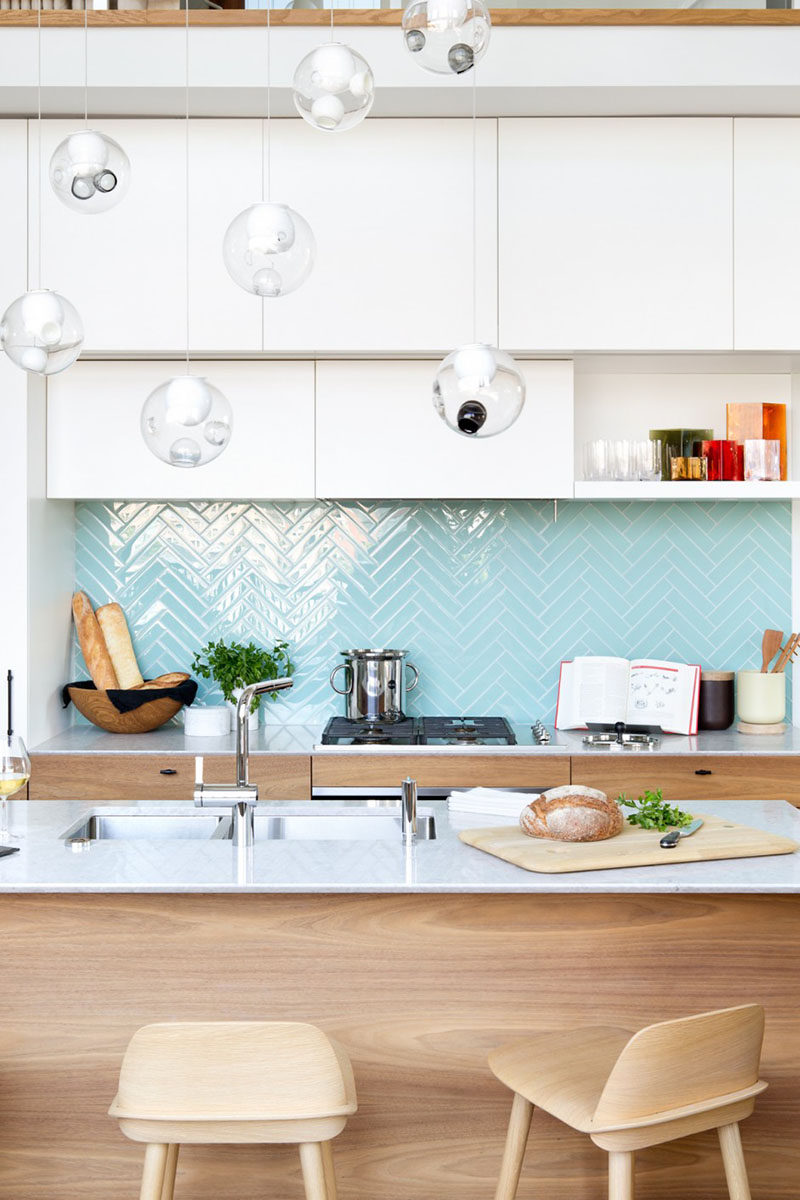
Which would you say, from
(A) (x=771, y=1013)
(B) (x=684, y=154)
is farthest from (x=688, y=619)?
(A) (x=771, y=1013)

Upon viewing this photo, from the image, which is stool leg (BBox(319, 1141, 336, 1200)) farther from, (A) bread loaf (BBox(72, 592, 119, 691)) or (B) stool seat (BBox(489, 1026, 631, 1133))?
(A) bread loaf (BBox(72, 592, 119, 691))

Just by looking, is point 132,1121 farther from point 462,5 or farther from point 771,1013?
point 462,5

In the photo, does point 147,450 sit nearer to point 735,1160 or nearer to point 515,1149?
point 515,1149

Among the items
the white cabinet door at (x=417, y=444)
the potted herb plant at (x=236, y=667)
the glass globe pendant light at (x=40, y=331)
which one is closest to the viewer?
the glass globe pendant light at (x=40, y=331)

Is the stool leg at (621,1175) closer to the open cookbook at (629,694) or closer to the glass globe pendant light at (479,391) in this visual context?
the glass globe pendant light at (479,391)

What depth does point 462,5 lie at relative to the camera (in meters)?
1.79

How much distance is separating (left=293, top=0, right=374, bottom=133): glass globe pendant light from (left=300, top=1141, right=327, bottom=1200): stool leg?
5.21ft

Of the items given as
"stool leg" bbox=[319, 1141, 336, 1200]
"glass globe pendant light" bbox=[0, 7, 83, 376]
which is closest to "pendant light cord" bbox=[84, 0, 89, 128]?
"glass globe pendant light" bbox=[0, 7, 83, 376]

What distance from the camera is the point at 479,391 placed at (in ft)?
6.42

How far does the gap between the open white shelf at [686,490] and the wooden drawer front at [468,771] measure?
864 millimetres

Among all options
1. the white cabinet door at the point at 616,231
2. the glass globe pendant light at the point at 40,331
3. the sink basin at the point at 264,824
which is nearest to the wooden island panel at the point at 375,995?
the sink basin at the point at 264,824

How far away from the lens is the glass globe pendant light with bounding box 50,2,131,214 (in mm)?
2092

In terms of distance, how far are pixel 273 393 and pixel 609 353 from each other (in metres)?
1.06

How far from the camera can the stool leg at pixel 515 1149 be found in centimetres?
188
